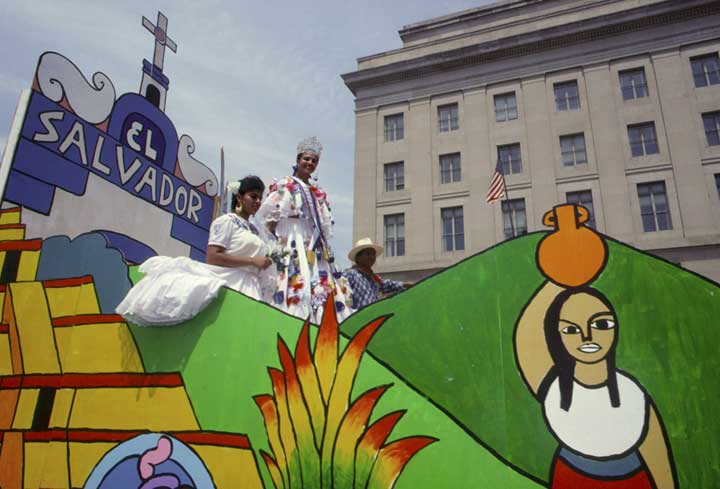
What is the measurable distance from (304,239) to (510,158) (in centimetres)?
1807

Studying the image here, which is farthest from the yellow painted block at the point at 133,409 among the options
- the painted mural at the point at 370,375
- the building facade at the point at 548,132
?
the building facade at the point at 548,132

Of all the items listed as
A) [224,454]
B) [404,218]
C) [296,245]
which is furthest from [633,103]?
[224,454]

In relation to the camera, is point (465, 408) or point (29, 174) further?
point (29, 174)

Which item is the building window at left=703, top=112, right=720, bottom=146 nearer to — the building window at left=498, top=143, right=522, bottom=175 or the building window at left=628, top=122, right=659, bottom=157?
the building window at left=628, top=122, right=659, bottom=157

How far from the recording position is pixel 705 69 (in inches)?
725

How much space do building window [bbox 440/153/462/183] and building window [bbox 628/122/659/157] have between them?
6.58 metres

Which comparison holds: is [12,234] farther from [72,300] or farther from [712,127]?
[712,127]

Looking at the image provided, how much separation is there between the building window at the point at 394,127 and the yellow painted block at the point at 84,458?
20.3 metres

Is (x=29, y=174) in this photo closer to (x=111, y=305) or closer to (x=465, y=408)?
(x=111, y=305)

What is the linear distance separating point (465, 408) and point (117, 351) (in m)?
1.99

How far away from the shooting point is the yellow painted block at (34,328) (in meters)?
2.92

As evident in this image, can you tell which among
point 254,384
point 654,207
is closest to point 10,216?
point 254,384

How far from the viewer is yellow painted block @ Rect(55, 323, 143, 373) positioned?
8.94 feet

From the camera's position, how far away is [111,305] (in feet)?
9.55
